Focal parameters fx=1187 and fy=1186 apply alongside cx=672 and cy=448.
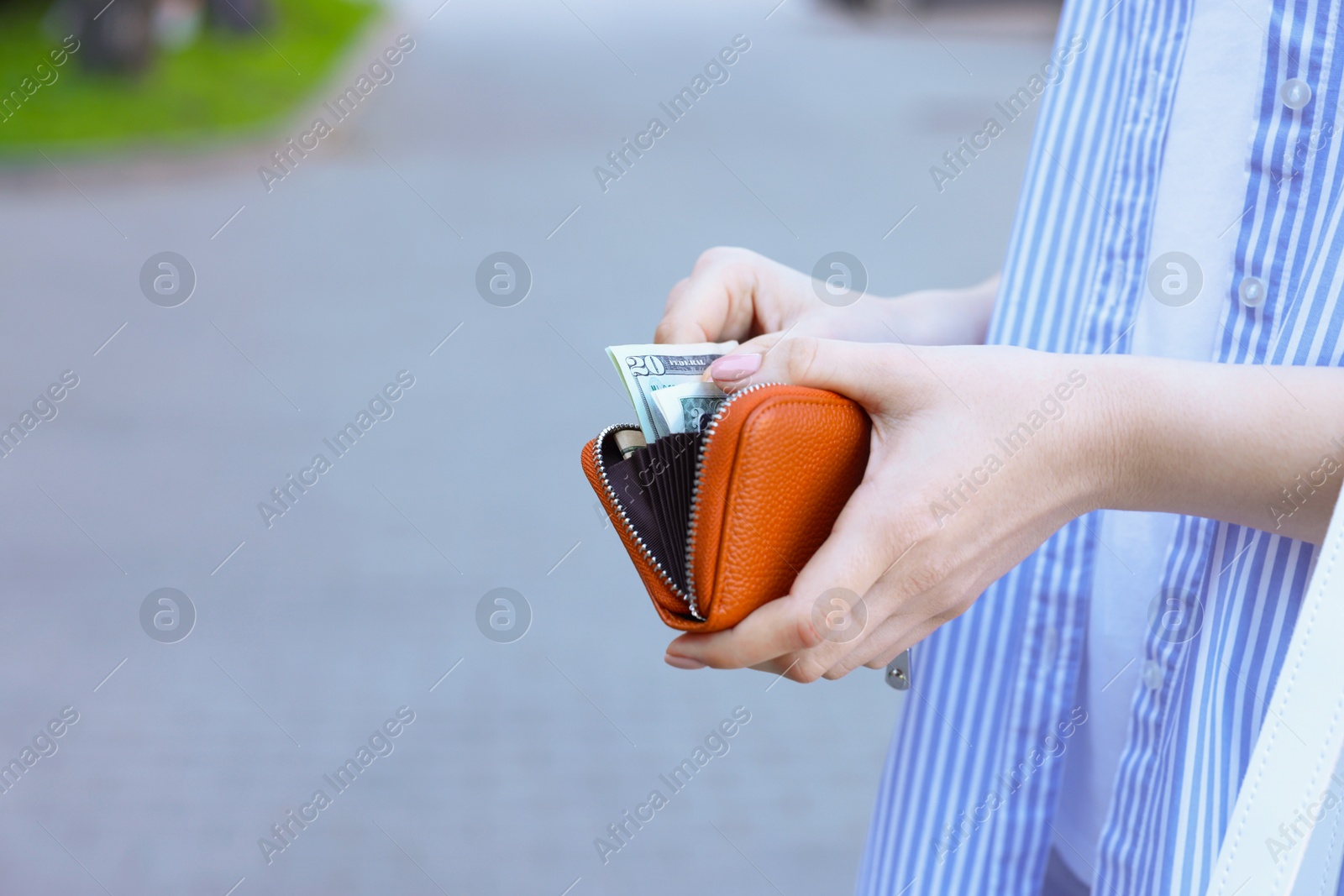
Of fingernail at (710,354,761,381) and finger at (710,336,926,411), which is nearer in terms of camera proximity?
finger at (710,336,926,411)

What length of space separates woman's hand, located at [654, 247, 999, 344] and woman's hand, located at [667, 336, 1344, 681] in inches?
12.5

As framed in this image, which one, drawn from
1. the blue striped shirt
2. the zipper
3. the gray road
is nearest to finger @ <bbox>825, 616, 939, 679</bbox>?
the zipper

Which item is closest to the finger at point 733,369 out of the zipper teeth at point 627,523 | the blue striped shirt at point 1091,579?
the zipper teeth at point 627,523

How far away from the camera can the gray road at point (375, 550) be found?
3363 millimetres

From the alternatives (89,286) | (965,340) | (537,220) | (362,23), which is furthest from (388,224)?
(362,23)

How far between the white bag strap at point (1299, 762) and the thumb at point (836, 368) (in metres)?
0.36

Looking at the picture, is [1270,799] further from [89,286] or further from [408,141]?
[408,141]

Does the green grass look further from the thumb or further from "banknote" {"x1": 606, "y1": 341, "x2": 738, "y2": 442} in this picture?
the thumb

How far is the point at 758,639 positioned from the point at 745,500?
4.8 inches

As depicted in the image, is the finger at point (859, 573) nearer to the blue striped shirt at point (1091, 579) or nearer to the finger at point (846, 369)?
the finger at point (846, 369)

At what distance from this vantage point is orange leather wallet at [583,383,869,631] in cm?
103

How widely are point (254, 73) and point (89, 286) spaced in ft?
26.7

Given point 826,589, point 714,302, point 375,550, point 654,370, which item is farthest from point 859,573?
point 375,550

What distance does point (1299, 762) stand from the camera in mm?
860
